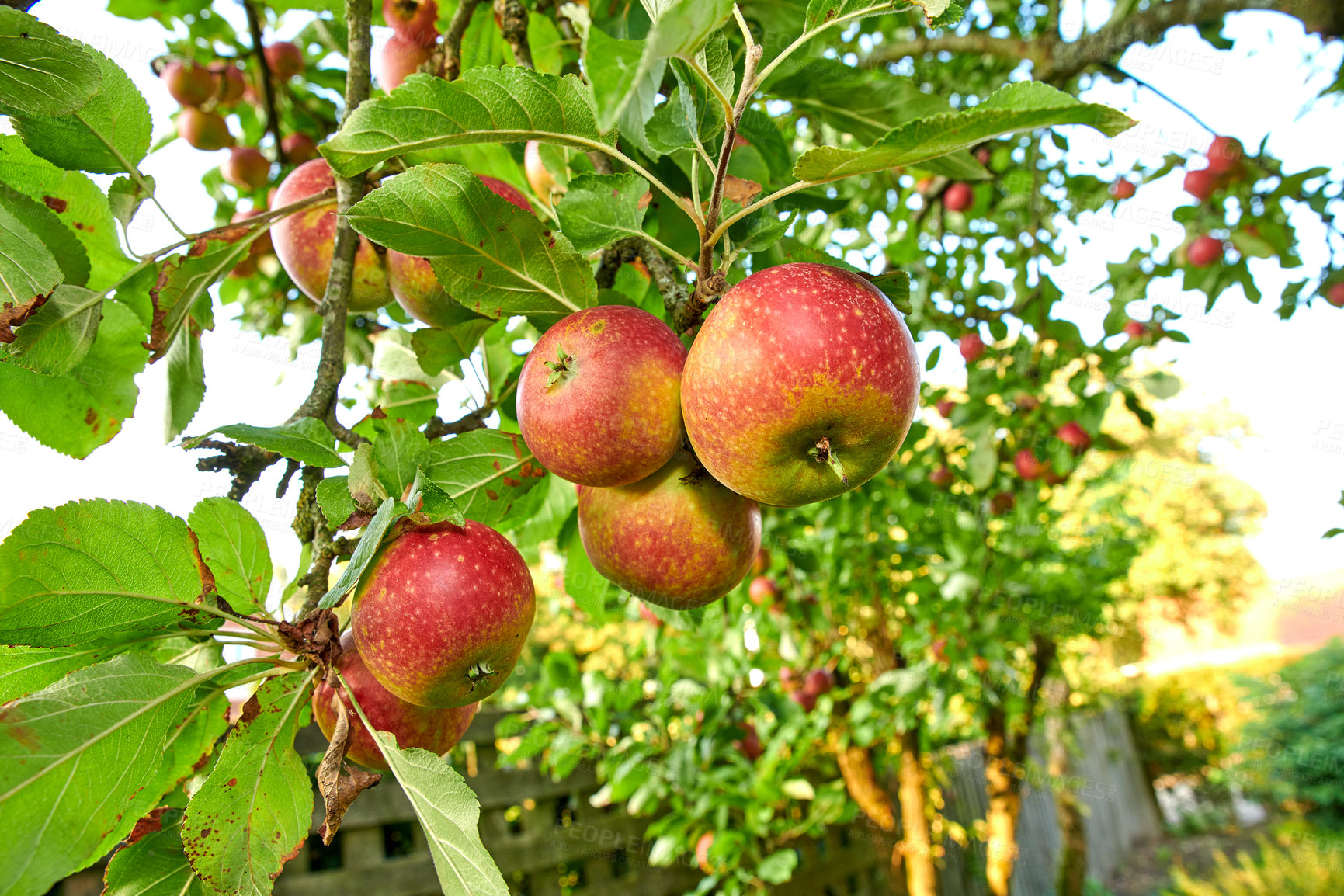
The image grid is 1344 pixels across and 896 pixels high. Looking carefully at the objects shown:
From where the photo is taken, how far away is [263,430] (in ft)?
2.77

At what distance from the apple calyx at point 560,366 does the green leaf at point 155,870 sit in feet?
2.08

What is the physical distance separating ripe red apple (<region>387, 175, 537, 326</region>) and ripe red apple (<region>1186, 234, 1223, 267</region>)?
2797 mm

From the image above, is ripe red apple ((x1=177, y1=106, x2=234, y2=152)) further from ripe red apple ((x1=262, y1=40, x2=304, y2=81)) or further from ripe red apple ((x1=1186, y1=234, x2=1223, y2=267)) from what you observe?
ripe red apple ((x1=1186, y1=234, x2=1223, y2=267))

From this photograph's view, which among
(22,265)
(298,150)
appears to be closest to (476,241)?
(22,265)

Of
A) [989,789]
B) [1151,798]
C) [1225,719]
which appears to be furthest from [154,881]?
[1225,719]

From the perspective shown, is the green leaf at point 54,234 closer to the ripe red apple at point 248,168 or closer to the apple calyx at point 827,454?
the apple calyx at point 827,454

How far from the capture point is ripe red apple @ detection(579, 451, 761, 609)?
927 mm

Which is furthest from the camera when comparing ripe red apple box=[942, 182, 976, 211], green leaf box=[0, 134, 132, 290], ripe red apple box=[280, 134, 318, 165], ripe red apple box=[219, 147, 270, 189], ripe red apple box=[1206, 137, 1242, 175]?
ripe red apple box=[942, 182, 976, 211]

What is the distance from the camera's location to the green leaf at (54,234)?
3.14 feet

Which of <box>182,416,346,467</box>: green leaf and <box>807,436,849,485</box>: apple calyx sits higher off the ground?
<box>182,416,346,467</box>: green leaf

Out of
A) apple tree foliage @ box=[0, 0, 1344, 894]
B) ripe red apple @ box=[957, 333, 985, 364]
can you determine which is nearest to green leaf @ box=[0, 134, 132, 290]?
apple tree foliage @ box=[0, 0, 1344, 894]

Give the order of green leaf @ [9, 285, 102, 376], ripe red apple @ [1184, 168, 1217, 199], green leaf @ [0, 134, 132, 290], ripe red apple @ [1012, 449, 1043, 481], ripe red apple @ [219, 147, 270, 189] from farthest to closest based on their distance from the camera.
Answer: ripe red apple @ [1012, 449, 1043, 481], ripe red apple @ [1184, 168, 1217, 199], ripe red apple @ [219, 147, 270, 189], green leaf @ [0, 134, 132, 290], green leaf @ [9, 285, 102, 376]

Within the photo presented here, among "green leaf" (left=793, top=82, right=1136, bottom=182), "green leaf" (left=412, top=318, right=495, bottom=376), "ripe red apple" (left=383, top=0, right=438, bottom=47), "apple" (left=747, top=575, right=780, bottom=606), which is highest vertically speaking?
"ripe red apple" (left=383, top=0, right=438, bottom=47)

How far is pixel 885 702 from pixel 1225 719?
40.6 feet
